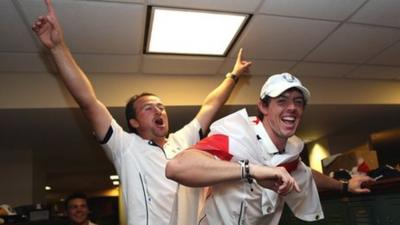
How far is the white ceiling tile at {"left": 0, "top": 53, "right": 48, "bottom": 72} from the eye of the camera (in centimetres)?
270

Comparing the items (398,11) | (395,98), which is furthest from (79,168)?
(398,11)

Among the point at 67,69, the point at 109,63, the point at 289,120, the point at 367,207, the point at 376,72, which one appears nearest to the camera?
the point at 289,120

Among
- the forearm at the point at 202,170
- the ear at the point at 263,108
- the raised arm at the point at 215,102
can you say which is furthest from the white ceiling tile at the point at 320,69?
the forearm at the point at 202,170

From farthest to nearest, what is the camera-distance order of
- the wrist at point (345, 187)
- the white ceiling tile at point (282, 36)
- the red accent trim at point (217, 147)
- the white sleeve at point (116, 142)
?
the white ceiling tile at point (282, 36)
the white sleeve at point (116, 142)
the wrist at point (345, 187)
the red accent trim at point (217, 147)

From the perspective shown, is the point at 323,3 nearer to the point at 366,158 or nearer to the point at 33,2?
the point at 366,158

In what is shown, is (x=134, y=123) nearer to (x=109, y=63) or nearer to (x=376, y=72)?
(x=109, y=63)

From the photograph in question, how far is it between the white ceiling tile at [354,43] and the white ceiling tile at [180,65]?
2.60ft

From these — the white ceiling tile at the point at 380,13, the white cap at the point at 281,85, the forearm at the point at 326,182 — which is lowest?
the forearm at the point at 326,182

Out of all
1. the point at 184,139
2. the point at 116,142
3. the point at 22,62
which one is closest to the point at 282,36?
the point at 184,139

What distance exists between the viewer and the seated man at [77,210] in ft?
10.9

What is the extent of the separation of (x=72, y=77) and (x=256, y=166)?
1.10 meters

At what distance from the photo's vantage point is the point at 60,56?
1.88m

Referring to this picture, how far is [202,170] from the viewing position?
1188 millimetres

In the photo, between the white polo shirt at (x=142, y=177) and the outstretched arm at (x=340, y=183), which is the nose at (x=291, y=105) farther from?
the white polo shirt at (x=142, y=177)
